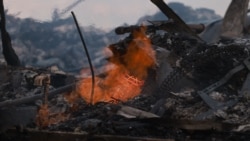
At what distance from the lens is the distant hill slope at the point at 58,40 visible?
105 feet

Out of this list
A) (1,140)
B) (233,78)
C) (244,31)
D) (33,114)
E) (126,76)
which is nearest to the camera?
(1,140)

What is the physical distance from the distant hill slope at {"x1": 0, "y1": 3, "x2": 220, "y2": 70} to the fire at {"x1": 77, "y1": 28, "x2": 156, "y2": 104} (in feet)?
64.6

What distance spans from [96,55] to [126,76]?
2468 centimetres

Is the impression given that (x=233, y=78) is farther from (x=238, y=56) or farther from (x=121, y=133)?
(x=121, y=133)

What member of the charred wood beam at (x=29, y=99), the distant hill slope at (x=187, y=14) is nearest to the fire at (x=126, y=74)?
the charred wood beam at (x=29, y=99)

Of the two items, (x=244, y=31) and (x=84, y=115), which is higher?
(x=244, y=31)

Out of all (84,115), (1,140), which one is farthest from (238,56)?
(1,140)

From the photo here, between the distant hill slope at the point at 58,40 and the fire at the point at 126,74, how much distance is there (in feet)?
64.6

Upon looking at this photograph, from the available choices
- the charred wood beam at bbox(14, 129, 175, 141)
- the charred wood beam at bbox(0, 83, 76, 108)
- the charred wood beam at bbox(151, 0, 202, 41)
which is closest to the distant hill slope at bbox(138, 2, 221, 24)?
the charred wood beam at bbox(0, 83, 76, 108)

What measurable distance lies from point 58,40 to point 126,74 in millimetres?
28132

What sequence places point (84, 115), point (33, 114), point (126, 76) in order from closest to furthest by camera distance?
1. point (33, 114)
2. point (84, 115)
3. point (126, 76)

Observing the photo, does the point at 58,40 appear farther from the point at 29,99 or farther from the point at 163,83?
the point at 29,99

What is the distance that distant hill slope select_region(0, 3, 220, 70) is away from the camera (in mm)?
32156

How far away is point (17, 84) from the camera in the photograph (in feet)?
48.5
